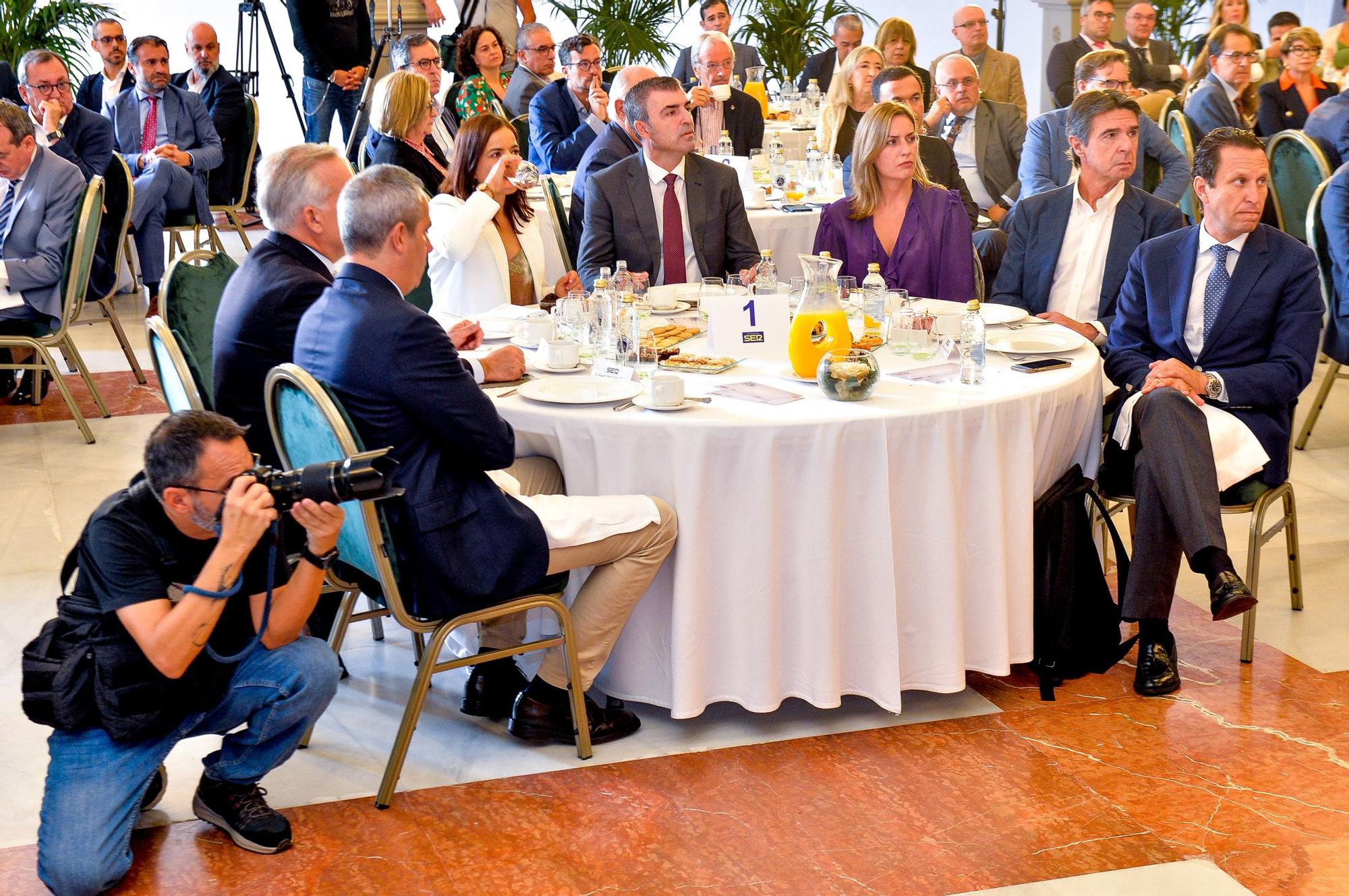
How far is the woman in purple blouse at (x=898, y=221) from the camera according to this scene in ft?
13.6

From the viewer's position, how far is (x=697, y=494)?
2855 millimetres

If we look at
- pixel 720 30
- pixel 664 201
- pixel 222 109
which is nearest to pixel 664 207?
pixel 664 201

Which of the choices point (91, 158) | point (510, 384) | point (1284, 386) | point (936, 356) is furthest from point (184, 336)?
point (91, 158)

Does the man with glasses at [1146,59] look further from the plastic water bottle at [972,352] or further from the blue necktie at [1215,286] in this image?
the plastic water bottle at [972,352]

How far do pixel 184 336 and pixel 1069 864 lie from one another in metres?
2.33

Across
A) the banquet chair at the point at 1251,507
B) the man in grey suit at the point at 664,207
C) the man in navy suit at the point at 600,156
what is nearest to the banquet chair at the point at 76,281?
the man in navy suit at the point at 600,156

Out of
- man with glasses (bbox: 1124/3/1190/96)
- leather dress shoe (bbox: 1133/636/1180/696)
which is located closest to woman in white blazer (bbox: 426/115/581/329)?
leather dress shoe (bbox: 1133/636/1180/696)

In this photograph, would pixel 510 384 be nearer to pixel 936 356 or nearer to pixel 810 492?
pixel 810 492

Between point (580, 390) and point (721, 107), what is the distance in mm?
4611

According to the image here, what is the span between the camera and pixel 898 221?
14.0 feet

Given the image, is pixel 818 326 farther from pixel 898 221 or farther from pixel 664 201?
pixel 664 201

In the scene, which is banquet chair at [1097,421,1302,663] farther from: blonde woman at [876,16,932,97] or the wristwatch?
blonde woman at [876,16,932,97]

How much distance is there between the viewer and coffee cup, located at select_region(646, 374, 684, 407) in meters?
2.91

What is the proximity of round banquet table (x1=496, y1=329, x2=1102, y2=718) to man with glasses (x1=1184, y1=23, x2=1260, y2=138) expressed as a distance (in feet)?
16.1
